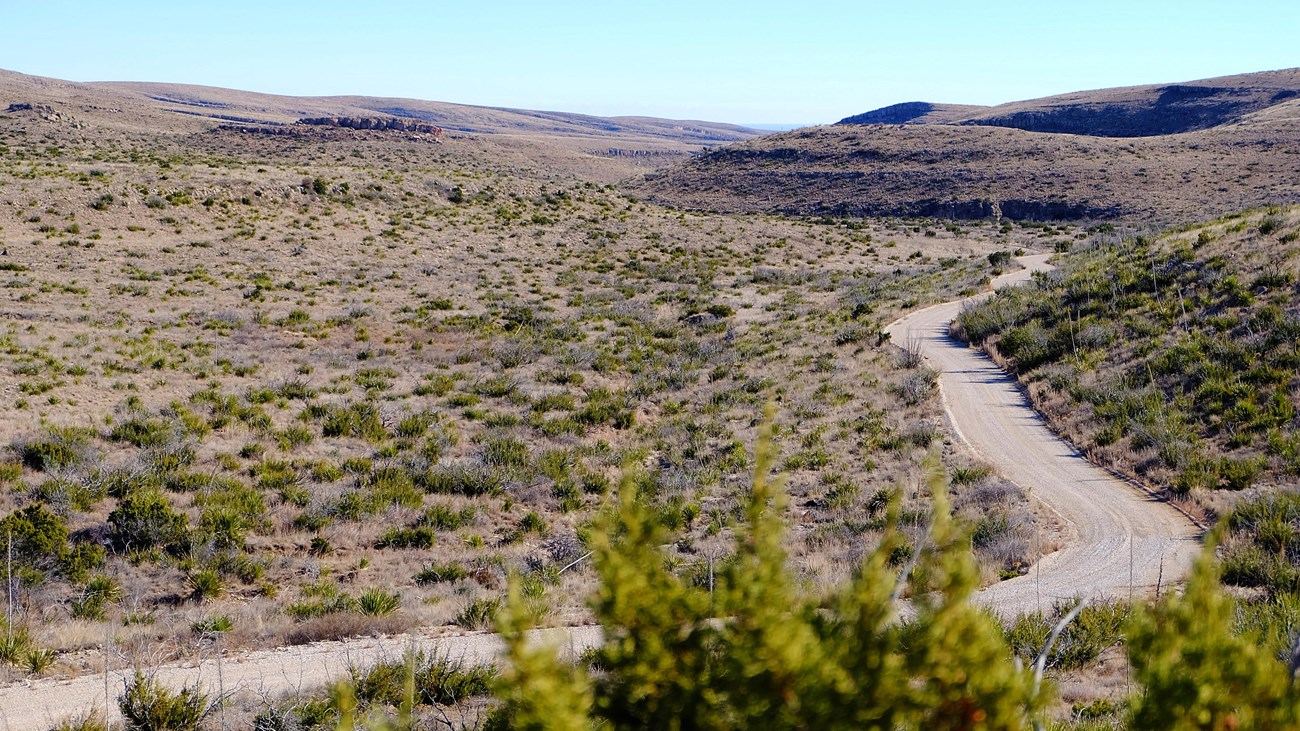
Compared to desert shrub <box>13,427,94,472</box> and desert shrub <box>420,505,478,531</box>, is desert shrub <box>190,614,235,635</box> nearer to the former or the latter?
desert shrub <box>420,505,478,531</box>

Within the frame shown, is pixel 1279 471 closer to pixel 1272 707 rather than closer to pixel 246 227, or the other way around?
pixel 1272 707

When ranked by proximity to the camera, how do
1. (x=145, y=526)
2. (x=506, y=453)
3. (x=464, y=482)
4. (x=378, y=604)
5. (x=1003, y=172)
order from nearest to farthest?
(x=378, y=604) → (x=145, y=526) → (x=464, y=482) → (x=506, y=453) → (x=1003, y=172)

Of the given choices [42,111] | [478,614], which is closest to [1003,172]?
[478,614]

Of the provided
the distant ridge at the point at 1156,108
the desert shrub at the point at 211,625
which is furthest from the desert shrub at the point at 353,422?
the distant ridge at the point at 1156,108

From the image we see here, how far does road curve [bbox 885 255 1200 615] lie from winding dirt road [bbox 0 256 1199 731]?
0.6 inches

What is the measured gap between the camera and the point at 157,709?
601cm

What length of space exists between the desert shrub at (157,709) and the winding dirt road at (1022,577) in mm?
383

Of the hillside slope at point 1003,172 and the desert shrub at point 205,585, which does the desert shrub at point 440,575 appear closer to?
the desert shrub at point 205,585

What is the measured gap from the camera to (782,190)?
Answer: 258 ft

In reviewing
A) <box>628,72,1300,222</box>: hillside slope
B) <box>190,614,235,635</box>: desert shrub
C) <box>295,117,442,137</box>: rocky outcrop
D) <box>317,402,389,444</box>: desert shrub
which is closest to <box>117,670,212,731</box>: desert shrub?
<box>190,614,235,635</box>: desert shrub

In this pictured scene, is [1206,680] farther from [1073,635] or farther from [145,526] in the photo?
[145,526]

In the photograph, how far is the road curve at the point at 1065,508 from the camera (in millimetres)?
9172

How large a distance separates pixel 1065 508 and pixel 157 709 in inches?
454

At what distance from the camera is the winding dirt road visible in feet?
21.9
